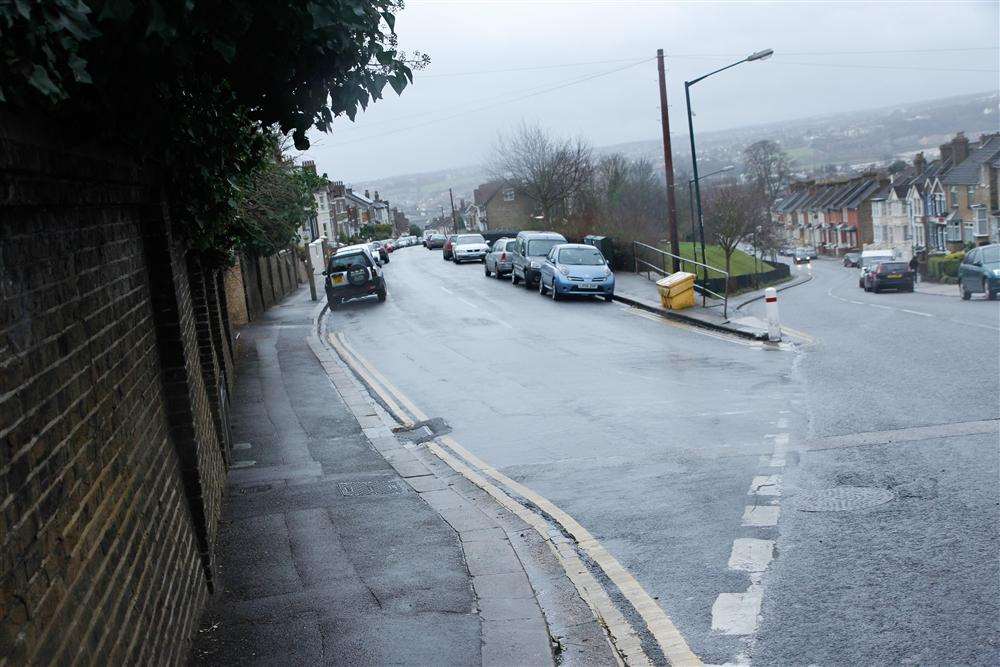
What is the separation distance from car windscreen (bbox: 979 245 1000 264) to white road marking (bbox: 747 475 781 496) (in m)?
27.1

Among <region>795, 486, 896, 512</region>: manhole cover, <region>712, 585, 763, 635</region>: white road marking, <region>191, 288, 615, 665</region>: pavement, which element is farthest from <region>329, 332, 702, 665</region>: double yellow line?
<region>795, 486, 896, 512</region>: manhole cover

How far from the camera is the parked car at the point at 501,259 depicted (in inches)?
1516

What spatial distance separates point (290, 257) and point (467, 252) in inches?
380

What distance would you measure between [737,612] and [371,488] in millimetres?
4805

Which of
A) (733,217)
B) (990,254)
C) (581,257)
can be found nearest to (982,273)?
(990,254)

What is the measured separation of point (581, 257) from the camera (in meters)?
31.5

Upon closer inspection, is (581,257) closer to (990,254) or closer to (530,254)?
(530,254)

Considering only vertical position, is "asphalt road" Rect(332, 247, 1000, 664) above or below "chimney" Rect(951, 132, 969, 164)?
below

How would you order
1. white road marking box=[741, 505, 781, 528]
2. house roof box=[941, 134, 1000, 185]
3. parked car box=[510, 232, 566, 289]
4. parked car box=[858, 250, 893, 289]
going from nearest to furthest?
white road marking box=[741, 505, 781, 528], parked car box=[510, 232, 566, 289], parked car box=[858, 250, 893, 289], house roof box=[941, 134, 1000, 185]

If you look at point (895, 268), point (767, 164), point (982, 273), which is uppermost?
point (767, 164)

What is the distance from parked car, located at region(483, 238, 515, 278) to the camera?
38.5 metres

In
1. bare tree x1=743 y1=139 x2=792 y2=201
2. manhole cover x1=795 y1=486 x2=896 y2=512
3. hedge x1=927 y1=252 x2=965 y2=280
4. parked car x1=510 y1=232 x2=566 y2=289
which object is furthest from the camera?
bare tree x1=743 y1=139 x2=792 y2=201

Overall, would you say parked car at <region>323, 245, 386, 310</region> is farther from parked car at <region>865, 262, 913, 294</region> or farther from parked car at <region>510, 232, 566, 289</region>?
parked car at <region>865, 262, 913, 294</region>

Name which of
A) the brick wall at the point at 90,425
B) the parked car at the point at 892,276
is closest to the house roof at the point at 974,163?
the parked car at the point at 892,276
